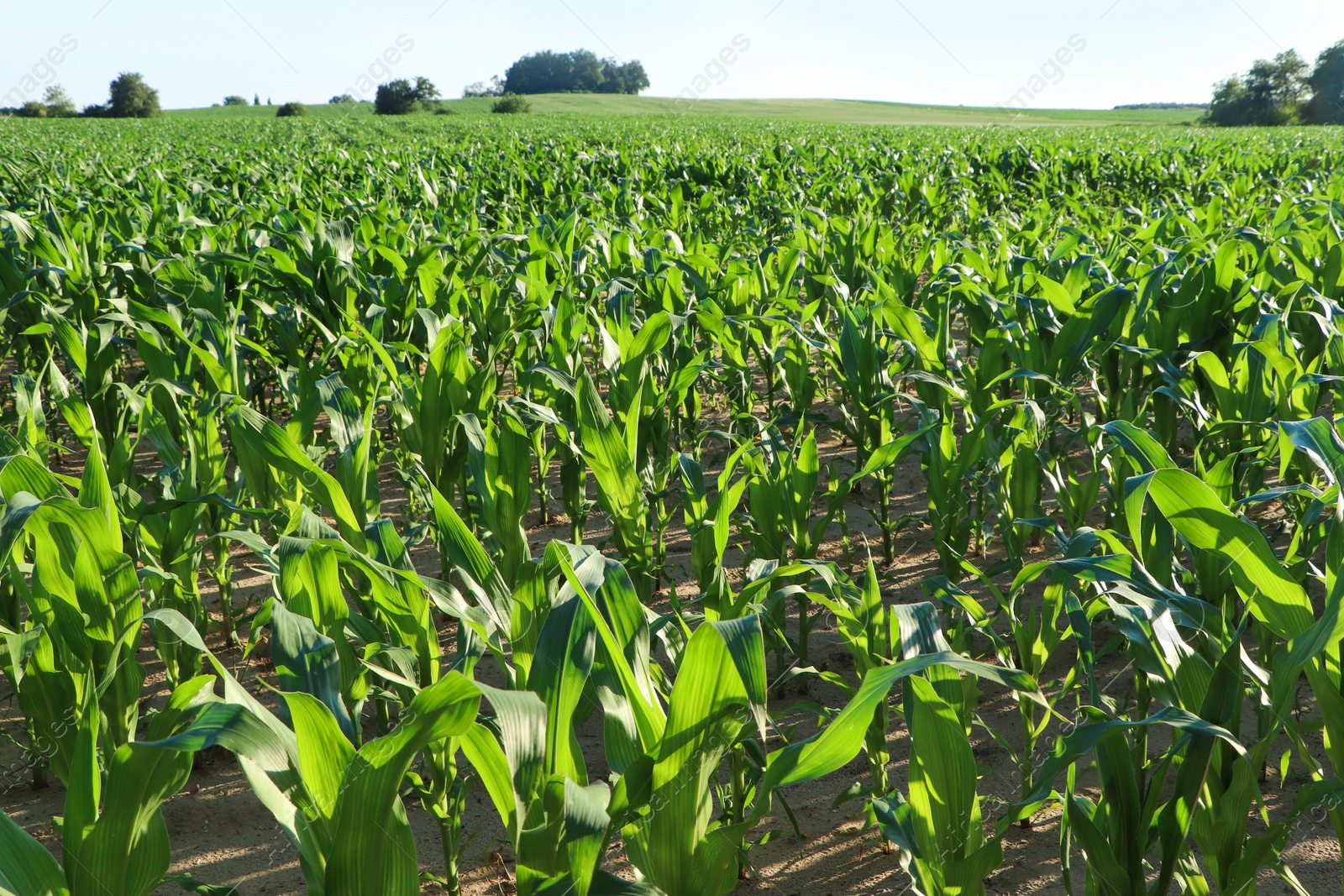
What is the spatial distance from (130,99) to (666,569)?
207 feet

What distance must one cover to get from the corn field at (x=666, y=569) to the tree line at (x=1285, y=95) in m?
58.7

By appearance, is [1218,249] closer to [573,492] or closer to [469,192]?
[573,492]

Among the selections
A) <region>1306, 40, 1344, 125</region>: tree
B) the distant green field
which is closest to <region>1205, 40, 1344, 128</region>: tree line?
<region>1306, 40, 1344, 125</region>: tree

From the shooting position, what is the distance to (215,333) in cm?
323

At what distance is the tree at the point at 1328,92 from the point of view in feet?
167

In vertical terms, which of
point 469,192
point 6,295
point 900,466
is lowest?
point 900,466

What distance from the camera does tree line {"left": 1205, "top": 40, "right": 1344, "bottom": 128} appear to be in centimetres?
5116

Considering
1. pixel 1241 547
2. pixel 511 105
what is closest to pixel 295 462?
pixel 1241 547

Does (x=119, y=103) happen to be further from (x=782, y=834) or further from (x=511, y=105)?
(x=782, y=834)

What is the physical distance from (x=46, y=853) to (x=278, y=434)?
1.19 metres

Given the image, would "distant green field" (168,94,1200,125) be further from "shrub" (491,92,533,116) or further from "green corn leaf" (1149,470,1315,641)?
"green corn leaf" (1149,470,1315,641)

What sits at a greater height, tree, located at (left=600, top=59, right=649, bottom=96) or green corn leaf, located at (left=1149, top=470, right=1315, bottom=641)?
tree, located at (left=600, top=59, right=649, bottom=96)

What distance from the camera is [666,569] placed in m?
3.06

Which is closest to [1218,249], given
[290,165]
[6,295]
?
[6,295]
